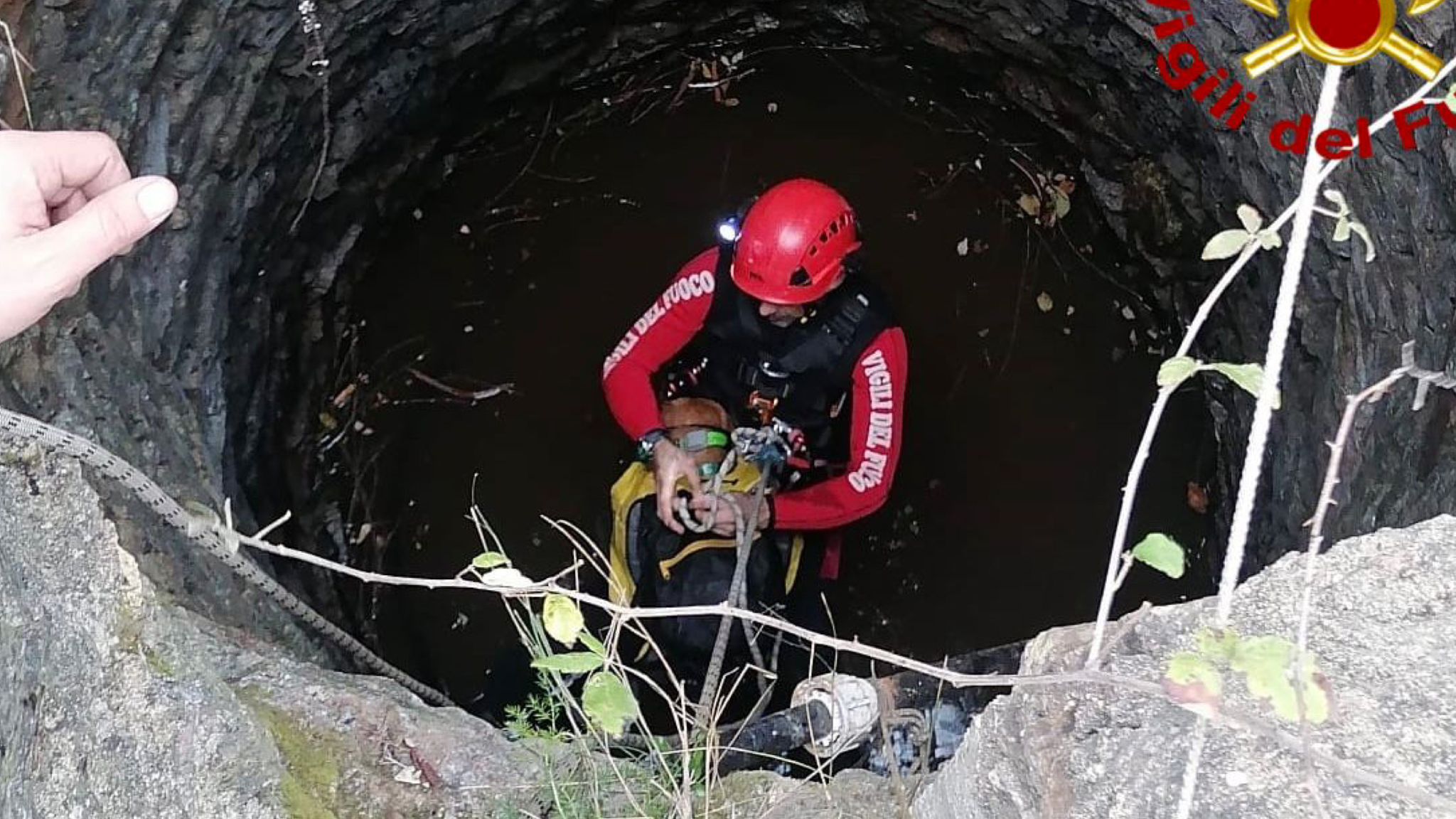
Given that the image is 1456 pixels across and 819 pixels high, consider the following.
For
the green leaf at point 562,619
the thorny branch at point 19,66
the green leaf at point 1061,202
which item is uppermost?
the thorny branch at point 19,66

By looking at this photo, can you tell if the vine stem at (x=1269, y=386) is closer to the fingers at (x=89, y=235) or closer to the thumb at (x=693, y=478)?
the fingers at (x=89, y=235)

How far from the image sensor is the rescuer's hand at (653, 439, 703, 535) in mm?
3488

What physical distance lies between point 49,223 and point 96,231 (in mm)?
222

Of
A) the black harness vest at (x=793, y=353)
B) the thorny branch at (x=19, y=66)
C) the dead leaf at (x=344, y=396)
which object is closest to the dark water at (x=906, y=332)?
the dead leaf at (x=344, y=396)

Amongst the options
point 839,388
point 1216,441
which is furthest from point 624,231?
point 1216,441

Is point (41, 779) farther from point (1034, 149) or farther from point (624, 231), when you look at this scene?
point (1034, 149)

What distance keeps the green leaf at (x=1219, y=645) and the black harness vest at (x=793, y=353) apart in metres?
2.31

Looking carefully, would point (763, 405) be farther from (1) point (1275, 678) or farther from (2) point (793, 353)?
(1) point (1275, 678)

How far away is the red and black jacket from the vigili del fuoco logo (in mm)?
1048

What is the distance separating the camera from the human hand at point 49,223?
4.43 ft

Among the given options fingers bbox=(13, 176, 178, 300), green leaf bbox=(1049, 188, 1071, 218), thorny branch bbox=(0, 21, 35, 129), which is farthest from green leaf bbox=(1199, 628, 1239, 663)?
green leaf bbox=(1049, 188, 1071, 218)

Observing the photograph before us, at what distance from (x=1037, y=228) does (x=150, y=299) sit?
2951 mm

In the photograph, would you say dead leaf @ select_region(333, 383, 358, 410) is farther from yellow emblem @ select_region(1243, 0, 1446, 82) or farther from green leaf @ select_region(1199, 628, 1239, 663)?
green leaf @ select_region(1199, 628, 1239, 663)

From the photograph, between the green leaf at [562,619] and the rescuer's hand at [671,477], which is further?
the rescuer's hand at [671,477]
